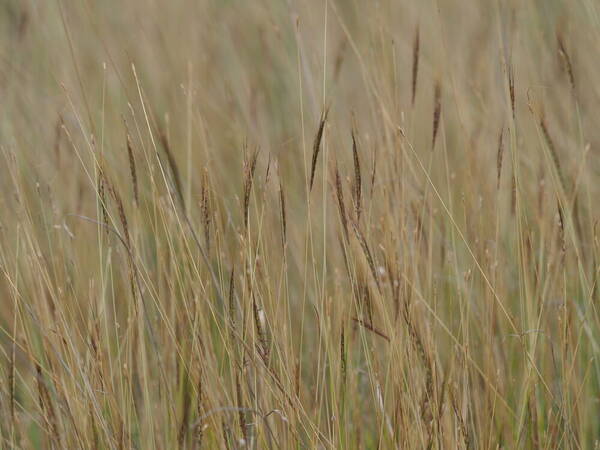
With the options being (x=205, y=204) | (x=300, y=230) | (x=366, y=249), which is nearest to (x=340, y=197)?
(x=366, y=249)

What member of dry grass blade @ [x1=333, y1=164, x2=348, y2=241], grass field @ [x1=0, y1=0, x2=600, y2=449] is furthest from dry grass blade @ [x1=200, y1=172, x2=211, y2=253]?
dry grass blade @ [x1=333, y1=164, x2=348, y2=241]

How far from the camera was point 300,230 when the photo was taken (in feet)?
5.92

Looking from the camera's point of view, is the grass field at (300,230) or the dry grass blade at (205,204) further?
the grass field at (300,230)

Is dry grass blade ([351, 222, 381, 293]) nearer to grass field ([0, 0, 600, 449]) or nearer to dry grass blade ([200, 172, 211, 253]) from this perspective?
grass field ([0, 0, 600, 449])

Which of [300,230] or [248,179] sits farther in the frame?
[300,230]

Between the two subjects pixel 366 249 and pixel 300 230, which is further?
pixel 300 230

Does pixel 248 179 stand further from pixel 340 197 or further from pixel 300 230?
pixel 300 230

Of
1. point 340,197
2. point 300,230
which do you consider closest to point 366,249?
point 340,197

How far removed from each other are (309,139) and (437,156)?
1.05ft

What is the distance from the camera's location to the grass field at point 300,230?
3.73 feet

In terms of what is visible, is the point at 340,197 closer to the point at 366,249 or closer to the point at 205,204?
the point at 366,249

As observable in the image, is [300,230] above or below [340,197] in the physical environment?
below

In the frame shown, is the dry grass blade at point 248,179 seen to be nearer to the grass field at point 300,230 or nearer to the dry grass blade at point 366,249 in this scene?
the grass field at point 300,230

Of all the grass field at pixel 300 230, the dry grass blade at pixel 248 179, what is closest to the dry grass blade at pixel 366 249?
the grass field at pixel 300 230
